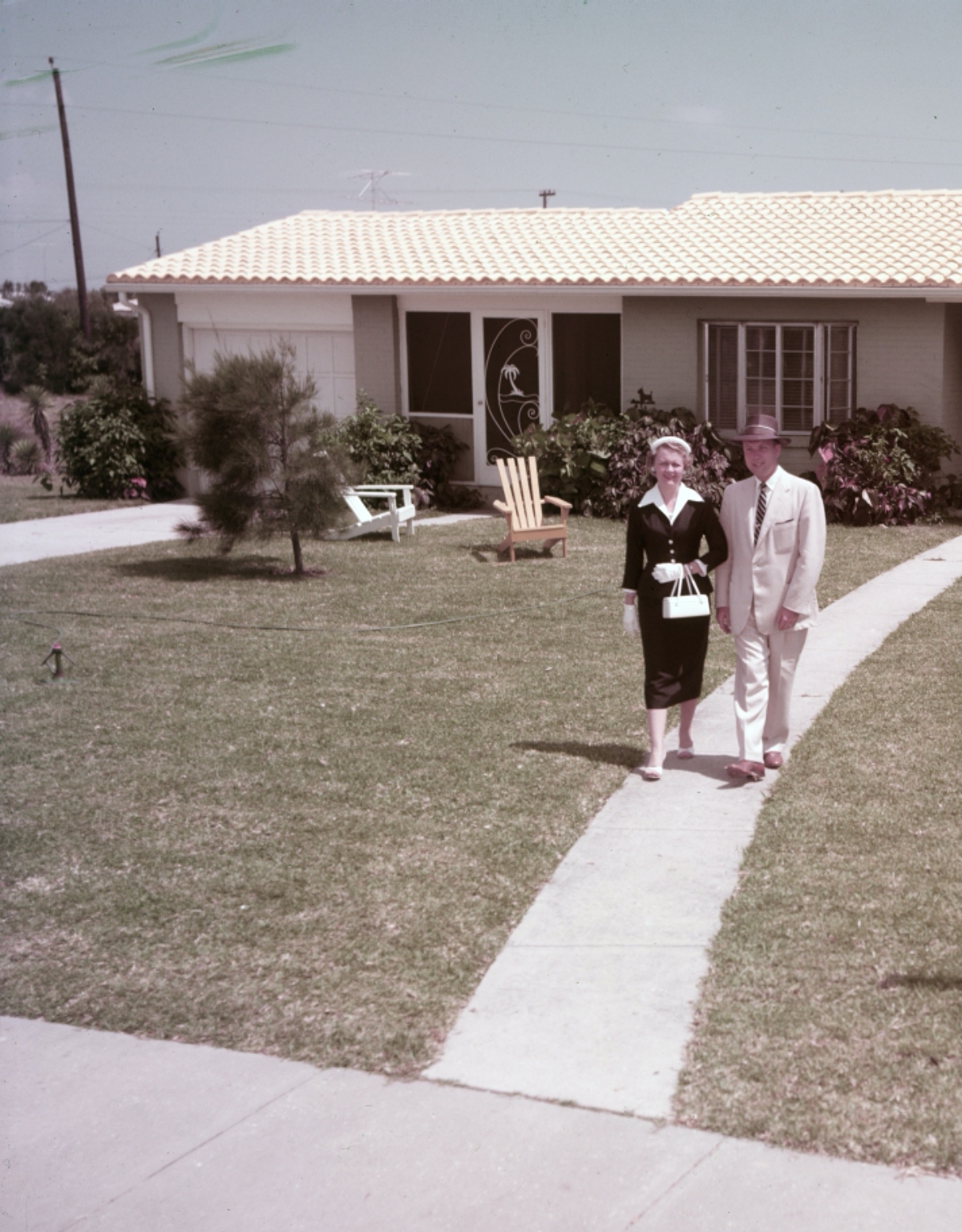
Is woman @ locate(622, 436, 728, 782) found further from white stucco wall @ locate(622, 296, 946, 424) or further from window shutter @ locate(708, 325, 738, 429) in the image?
window shutter @ locate(708, 325, 738, 429)

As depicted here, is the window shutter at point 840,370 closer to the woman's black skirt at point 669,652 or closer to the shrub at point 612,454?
the shrub at point 612,454

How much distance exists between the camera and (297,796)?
706 cm

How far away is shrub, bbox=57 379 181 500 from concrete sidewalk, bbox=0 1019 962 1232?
1681 centimetres

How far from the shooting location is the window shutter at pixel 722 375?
1820 centimetres

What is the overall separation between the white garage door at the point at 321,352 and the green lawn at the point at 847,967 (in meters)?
13.4

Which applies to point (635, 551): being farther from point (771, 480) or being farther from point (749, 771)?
point (749, 771)

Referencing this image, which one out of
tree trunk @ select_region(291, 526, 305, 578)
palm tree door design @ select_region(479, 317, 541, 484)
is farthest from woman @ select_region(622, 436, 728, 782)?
palm tree door design @ select_region(479, 317, 541, 484)

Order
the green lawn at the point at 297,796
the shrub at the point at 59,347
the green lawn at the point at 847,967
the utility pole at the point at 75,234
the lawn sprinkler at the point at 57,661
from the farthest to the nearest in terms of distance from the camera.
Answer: the shrub at the point at 59,347 → the utility pole at the point at 75,234 → the lawn sprinkler at the point at 57,661 → the green lawn at the point at 297,796 → the green lawn at the point at 847,967

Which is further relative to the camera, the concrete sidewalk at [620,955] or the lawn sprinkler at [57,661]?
the lawn sprinkler at [57,661]

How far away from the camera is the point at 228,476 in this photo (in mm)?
13594

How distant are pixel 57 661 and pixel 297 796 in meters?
3.11

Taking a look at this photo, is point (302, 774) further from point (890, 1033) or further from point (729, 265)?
point (729, 265)

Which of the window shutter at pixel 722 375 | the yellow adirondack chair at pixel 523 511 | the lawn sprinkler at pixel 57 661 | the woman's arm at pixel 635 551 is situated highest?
the window shutter at pixel 722 375

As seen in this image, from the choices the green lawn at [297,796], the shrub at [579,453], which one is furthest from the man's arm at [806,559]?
the shrub at [579,453]
